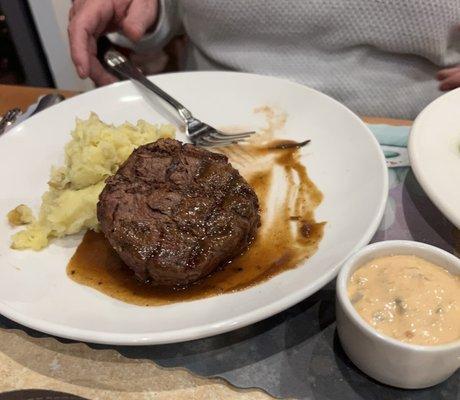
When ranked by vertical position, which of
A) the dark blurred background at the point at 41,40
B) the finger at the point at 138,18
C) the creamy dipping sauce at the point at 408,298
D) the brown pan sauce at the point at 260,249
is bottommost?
the dark blurred background at the point at 41,40

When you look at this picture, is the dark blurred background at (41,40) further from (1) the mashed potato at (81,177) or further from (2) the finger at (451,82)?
(2) the finger at (451,82)

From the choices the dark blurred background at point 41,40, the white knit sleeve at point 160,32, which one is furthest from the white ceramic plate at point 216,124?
the dark blurred background at point 41,40

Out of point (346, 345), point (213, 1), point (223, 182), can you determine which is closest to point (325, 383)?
point (346, 345)

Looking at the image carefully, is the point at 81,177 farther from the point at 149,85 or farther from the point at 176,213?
the point at 149,85

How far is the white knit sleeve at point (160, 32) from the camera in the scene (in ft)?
8.08

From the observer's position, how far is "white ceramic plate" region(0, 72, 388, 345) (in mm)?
1224

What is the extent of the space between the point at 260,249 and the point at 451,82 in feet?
3.70

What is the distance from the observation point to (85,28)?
2.21 metres

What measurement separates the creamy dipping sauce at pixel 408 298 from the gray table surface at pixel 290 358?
0.21 metres

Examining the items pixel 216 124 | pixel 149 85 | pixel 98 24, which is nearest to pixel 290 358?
pixel 216 124

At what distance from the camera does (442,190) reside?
1.45 meters

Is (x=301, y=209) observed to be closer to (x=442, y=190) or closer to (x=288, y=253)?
(x=288, y=253)

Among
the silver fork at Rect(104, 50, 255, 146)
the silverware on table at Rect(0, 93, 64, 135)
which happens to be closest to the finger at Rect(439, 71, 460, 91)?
the silver fork at Rect(104, 50, 255, 146)

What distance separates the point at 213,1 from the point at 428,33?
86 cm
